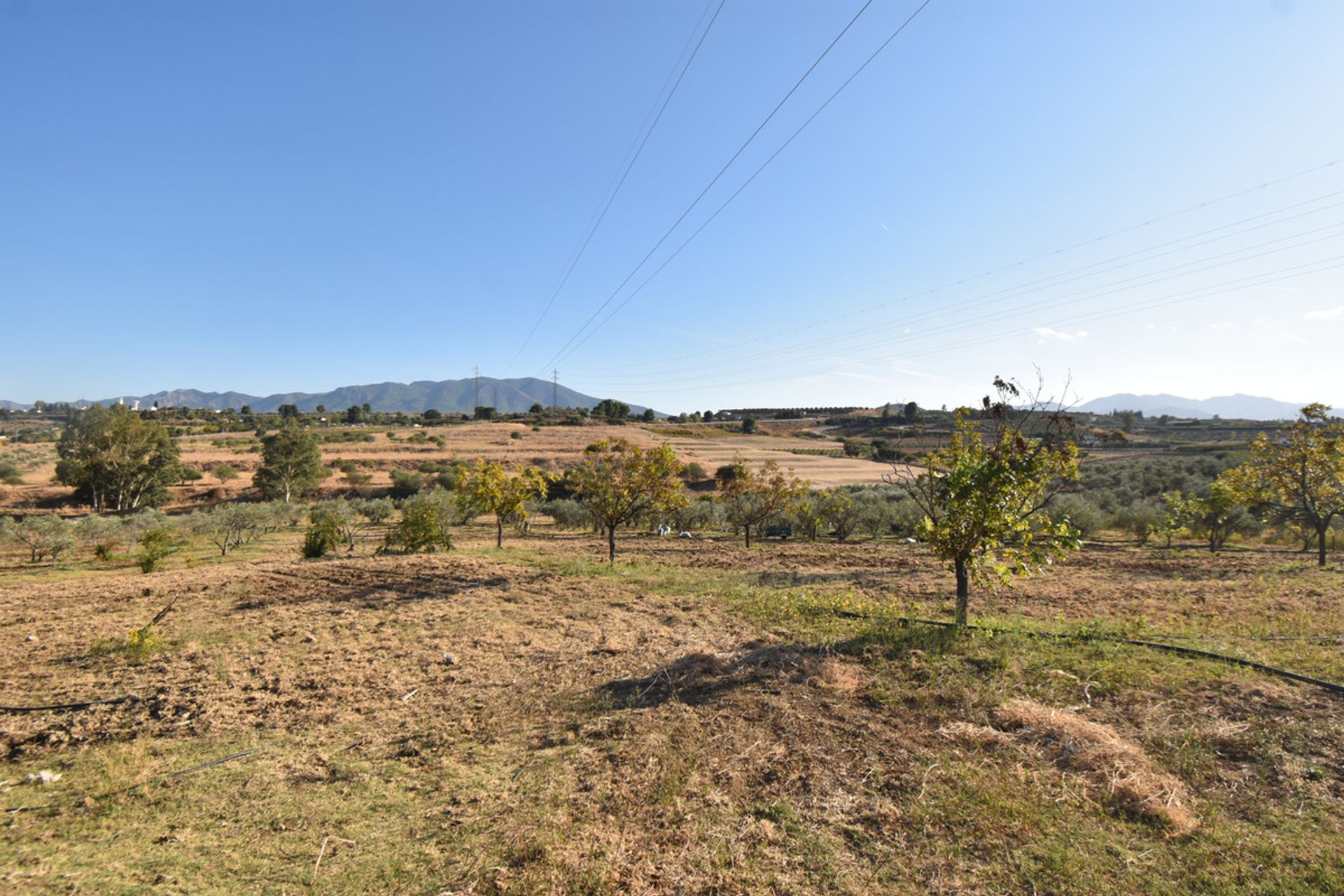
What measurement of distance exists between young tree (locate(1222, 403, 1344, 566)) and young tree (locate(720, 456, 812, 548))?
13.9 m

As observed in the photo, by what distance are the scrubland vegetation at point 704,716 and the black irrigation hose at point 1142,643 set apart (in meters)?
0.10

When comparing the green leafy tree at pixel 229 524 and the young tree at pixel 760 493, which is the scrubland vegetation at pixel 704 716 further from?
the young tree at pixel 760 493

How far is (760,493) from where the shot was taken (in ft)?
75.2

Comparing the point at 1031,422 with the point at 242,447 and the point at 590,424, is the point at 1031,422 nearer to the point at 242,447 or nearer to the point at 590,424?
the point at 242,447

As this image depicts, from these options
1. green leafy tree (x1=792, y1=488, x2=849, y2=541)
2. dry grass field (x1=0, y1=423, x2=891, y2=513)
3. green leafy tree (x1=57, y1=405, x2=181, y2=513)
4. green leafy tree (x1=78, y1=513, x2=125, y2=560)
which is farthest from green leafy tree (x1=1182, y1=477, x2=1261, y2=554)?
green leafy tree (x1=57, y1=405, x2=181, y2=513)

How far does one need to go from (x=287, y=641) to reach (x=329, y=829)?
613 centimetres

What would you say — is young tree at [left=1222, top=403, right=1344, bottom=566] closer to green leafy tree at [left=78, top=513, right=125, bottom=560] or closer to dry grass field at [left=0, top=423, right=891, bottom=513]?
dry grass field at [left=0, top=423, right=891, bottom=513]

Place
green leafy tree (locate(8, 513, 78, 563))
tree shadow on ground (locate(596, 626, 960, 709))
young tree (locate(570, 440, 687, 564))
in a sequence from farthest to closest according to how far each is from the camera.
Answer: green leafy tree (locate(8, 513, 78, 563)), young tree (locate(570, 440, 687, 564)), tree shadow on ground (locate(596, 626, 960, 709))

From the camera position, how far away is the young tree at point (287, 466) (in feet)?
148

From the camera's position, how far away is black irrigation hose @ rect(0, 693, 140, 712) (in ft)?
22.9

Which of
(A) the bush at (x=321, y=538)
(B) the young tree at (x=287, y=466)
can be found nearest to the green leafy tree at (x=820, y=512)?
(A) the bush at (x=321, y=538)

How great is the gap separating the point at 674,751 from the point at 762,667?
2569 millimetres

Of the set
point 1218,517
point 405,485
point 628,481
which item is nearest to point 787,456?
point 405,485

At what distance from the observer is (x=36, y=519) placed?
63.0 feet
